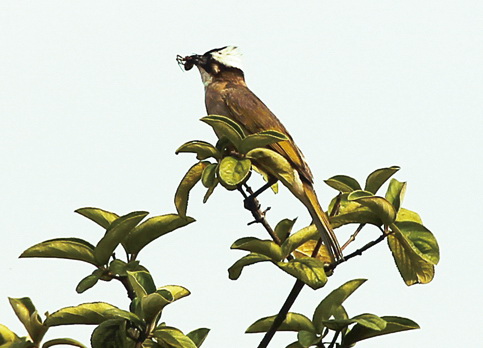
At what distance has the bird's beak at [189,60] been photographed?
17.8ft

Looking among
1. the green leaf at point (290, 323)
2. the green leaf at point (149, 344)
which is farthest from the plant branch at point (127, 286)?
the green leaf at point (290, 323)

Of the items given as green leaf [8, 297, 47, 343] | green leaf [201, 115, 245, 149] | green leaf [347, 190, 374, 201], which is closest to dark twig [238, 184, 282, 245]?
green leaf [201, 115, 245, 149]

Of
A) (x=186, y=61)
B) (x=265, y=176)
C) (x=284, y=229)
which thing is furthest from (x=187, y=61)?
(x=284, y=229)

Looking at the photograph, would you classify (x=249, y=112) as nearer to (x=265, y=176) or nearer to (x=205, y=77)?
(x=205, y=77)

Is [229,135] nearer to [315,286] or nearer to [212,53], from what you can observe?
[315,286]

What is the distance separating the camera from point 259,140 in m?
3.19

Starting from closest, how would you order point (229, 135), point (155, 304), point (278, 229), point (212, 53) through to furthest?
point (155, 304) → point (229, 135) → point (278, 229) → point (212, 53)

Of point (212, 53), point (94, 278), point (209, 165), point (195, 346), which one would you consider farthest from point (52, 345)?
point (212, 53)

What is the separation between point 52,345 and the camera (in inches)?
138

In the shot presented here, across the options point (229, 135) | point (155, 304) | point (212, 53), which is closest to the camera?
point (155, 304)

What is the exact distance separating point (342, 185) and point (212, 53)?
2.57 m

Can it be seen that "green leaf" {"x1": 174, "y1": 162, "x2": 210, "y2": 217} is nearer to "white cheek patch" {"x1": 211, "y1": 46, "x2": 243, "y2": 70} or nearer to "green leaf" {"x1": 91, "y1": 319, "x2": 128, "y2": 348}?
"green leaf" {"x1": 91, "y1": 319, "x2": 128, "y2": 348}

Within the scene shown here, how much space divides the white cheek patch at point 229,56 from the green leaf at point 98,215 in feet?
8.28

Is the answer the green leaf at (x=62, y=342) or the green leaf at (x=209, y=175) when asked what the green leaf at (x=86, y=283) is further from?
the green leaf at (x=209, y=175)
